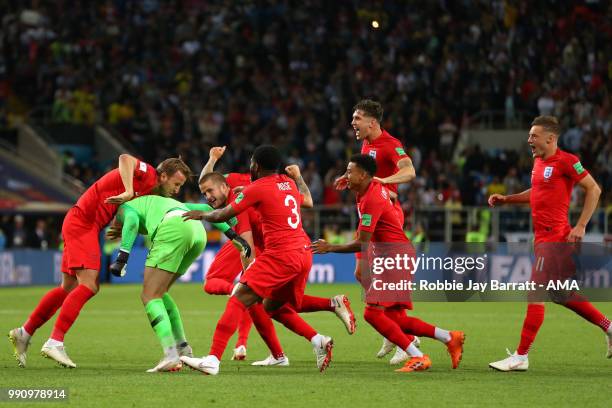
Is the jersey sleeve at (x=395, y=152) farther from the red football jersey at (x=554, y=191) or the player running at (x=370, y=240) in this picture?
the red football jersey at (x=554, y=191)

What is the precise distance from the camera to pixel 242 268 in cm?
1310

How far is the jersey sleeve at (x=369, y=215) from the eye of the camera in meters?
11.2

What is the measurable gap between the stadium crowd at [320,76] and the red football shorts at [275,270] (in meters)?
18.6

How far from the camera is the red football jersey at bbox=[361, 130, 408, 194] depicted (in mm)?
12867

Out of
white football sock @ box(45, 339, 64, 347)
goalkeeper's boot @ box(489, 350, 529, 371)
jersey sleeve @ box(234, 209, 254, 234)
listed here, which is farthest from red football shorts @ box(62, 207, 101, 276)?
goalkeeper's boot @ box(489, 350, 529, 371)

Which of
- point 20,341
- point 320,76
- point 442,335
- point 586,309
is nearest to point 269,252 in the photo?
point 442,335

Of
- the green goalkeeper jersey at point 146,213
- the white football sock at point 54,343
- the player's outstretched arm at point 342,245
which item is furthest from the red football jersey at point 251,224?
the white football sock at point 54,343

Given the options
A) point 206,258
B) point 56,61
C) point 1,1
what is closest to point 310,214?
point 206,258

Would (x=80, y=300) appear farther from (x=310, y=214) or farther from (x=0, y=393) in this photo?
(x=310, y=214)

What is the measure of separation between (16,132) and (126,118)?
3.09m

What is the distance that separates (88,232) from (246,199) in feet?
6.74

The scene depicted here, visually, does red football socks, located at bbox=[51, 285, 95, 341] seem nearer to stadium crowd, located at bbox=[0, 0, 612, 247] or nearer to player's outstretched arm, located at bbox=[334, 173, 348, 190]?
player's outstretched arm, located at bbox=[334, 173, 348, 190]

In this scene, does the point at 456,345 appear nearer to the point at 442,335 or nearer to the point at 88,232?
the point at 442,335

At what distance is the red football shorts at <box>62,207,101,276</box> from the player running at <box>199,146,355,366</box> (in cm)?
115
